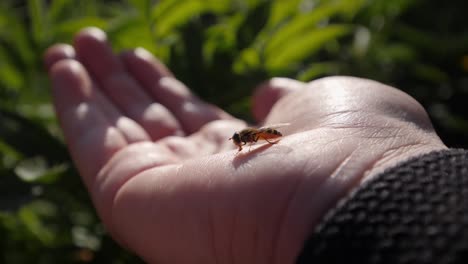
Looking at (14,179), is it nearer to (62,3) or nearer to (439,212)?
(62,3)

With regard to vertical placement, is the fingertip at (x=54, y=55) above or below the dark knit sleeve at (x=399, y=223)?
below

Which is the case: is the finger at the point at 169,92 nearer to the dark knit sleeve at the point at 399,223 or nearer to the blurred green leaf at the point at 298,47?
the blurred green leaf at the point at 298,47

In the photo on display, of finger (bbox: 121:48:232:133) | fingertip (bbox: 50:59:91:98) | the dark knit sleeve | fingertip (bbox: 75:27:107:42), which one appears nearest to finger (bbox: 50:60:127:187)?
fingertip (bbox: 50:59:91:98)

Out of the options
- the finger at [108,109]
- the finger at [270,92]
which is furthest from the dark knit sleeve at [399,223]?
the finger at [108,109]

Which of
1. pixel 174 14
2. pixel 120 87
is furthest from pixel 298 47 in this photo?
pixel 120 87

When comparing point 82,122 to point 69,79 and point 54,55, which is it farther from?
point 54,55

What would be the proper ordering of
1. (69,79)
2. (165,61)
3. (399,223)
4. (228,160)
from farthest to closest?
(165,61) < (69,79) < (228,160) < (399,223)
